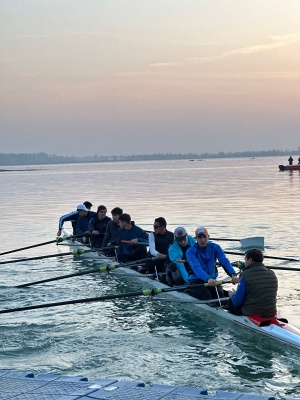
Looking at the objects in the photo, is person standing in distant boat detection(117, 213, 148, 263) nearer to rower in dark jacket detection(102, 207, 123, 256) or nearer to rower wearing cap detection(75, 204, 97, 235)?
rower in dark jacket detection(102, 207, 123, 256)

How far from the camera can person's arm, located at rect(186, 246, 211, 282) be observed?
38.9 ft

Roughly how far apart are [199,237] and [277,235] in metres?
12.2

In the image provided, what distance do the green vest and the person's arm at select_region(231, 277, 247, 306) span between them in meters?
0.06

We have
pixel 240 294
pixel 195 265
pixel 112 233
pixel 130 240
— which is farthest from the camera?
pixel 112 233

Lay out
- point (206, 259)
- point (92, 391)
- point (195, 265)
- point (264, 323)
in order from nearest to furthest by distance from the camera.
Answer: point (92, 391) < point (264, 323) < point (195, 265) < point (206, 259)

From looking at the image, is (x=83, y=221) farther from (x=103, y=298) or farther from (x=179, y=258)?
(x=103, y=298)

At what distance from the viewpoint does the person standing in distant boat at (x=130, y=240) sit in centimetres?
1598

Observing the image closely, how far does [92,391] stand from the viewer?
7.11 metres

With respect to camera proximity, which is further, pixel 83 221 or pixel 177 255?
pixel 83 221

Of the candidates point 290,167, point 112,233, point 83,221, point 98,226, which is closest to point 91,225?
point 98,226

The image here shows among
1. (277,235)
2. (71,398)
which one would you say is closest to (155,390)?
(71,398)

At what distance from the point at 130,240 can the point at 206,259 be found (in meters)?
4.26

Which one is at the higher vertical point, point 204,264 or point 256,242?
point 204,264

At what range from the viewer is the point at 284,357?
954cm
